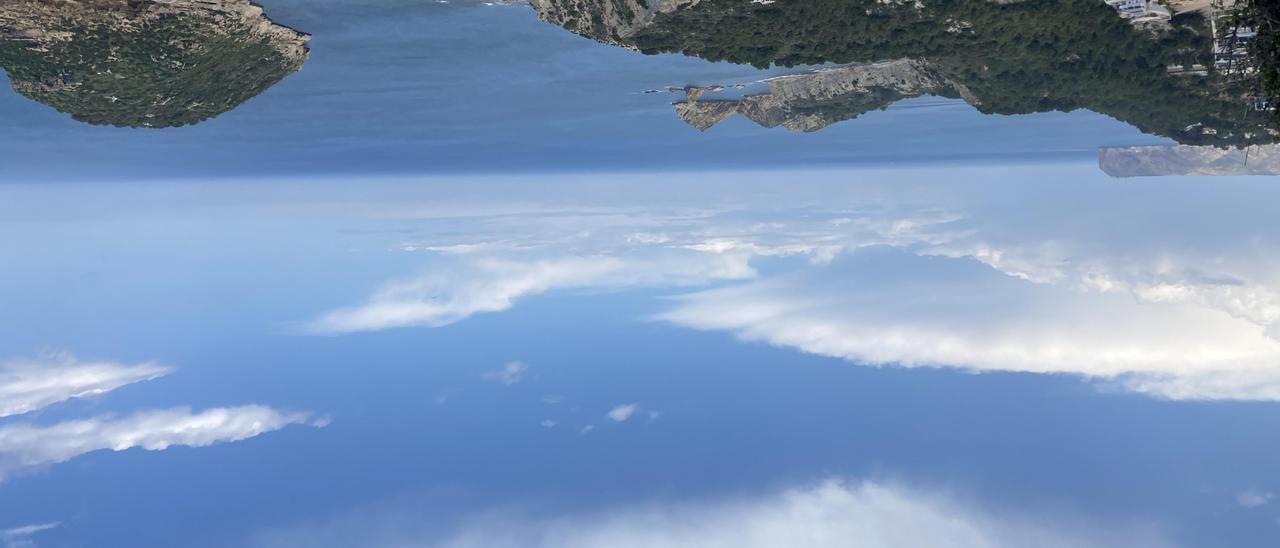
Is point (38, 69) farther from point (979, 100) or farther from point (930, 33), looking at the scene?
point (979, 100)

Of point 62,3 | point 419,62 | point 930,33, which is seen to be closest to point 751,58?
point 930,33

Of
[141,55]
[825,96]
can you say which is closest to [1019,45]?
[825,96]

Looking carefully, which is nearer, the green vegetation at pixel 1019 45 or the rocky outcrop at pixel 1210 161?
the green vegetation at pixel 1019 45

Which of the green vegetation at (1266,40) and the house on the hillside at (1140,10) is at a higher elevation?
the house on the hillside at (1140,10)

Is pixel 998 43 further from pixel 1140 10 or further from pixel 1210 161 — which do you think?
pixel 1210 161

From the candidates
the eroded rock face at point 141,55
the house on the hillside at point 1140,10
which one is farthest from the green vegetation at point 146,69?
the house on the hillside at point 1140,10

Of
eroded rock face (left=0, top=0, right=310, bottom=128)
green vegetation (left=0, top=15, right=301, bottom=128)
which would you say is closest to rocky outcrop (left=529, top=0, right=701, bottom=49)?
eroded rock face (left=0, top=0, right=310, bottom=128)

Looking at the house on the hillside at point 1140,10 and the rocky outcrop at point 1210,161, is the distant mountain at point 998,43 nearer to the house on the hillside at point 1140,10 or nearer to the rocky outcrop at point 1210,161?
the house on the hillside at point 1140,10
